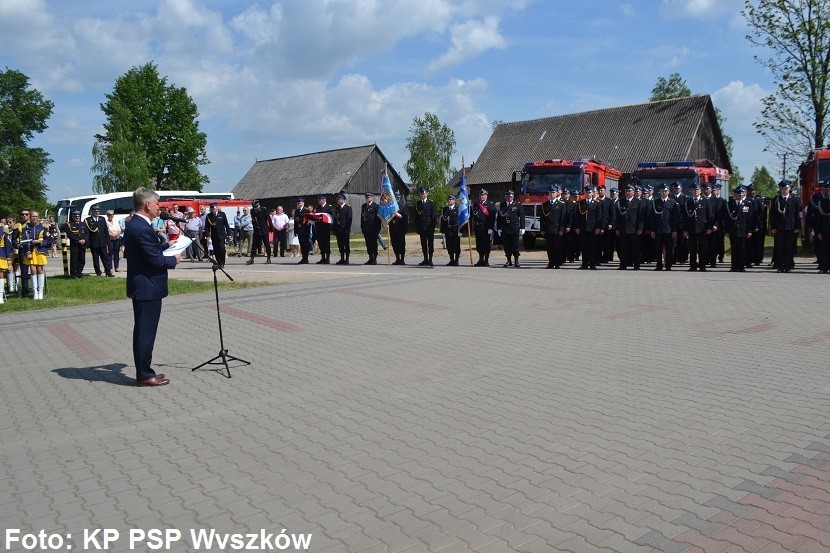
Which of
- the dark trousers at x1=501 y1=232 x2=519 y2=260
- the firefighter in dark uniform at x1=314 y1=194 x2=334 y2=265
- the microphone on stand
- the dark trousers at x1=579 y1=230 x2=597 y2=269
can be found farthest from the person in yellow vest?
the dark trousers at x1=579 y1=230 x2=597 y2=269

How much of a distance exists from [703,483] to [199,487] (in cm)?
321

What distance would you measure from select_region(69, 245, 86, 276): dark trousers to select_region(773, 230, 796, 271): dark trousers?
56.8 ft

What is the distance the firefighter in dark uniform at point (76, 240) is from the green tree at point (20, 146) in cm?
5244

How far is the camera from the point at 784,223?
16562mm

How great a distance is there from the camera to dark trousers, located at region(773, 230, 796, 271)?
16719 millimetres

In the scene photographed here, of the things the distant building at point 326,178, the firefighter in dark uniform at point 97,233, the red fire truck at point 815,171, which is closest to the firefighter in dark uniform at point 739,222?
the red fire truck at point 815,171

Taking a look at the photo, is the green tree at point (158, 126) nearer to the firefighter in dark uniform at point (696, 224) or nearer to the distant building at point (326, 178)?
the distant building at point (326, 178)

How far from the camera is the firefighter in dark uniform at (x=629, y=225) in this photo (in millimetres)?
18094

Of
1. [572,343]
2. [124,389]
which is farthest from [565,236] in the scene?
[124,389]

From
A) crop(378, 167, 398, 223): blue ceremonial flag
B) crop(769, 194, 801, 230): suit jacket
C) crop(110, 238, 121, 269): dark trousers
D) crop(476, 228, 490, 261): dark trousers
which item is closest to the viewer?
crop(769, 194, 801, 230): suit jacket

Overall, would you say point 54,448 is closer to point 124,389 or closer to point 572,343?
point 124,389

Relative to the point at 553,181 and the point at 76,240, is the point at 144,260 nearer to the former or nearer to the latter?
the point at 76,240

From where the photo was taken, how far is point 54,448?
5785 millimetres

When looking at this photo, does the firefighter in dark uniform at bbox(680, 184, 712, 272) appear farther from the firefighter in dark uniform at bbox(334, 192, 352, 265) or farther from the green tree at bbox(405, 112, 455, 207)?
the green tree at bbox(405, 112, 455, 207)
